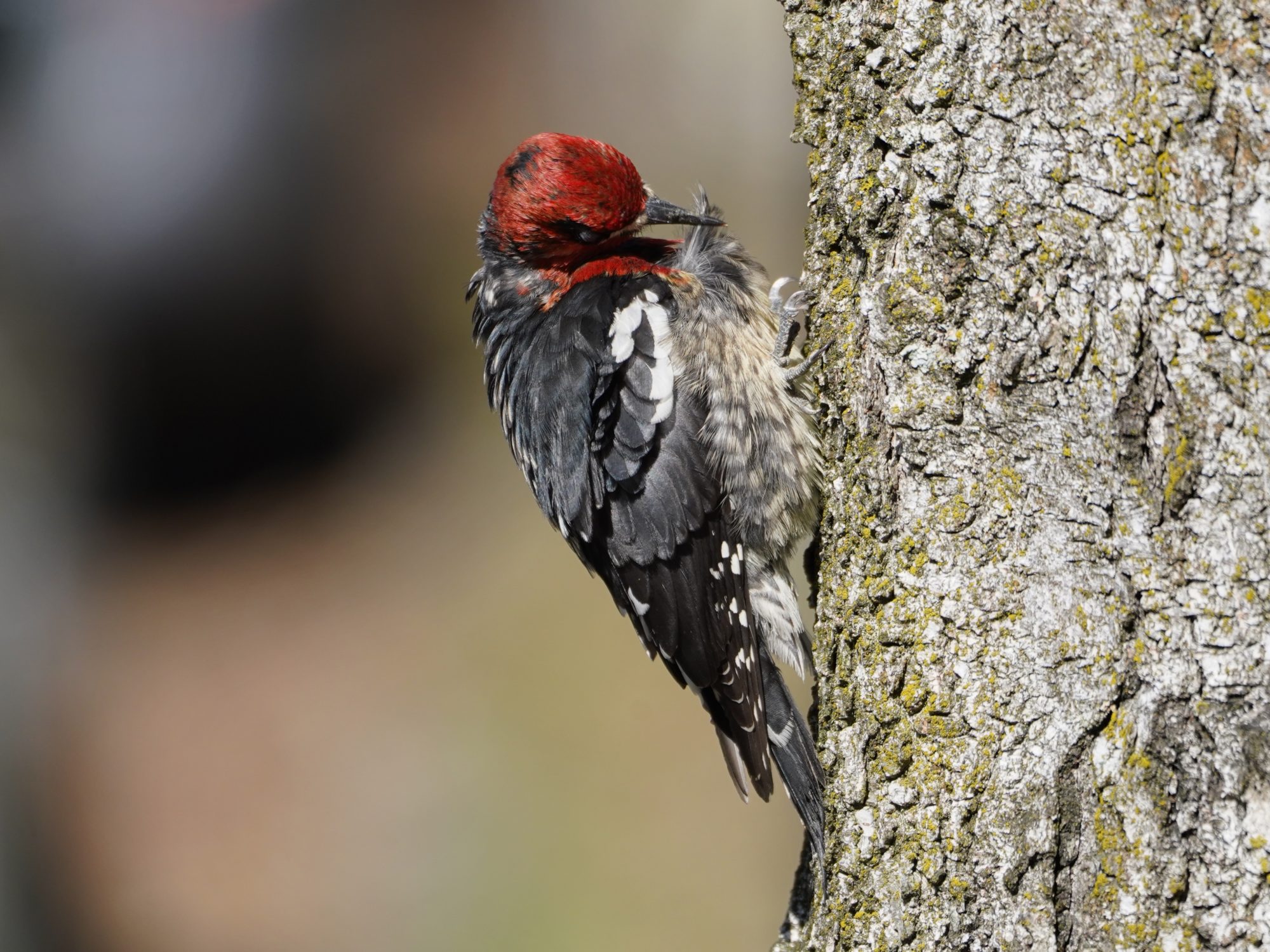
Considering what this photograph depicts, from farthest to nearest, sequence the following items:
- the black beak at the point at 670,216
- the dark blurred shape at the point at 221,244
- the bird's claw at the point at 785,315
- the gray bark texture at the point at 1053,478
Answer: the dark blurred shape at the point at 221,244
the black beak at the point at 670,216
the bird's claw at the point at 785,315
the gray bark texture at the point at 1053,478

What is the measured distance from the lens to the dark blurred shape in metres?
6.45

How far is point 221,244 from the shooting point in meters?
6.59

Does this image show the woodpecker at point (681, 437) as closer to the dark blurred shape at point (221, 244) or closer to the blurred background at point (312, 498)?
the blurred background at point (312, 498)

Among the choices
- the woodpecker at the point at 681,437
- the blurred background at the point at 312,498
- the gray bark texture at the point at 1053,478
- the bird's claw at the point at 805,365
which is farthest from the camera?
the blurred background at the point at 312,498

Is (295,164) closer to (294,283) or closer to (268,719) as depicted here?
(294,283)

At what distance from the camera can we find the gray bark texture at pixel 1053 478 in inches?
69.6

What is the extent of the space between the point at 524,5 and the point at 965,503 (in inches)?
216

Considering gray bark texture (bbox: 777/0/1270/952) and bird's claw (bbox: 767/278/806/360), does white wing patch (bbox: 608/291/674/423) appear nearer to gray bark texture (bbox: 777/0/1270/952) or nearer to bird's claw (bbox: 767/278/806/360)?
bird's claw (bbox: 767/278/806/360)

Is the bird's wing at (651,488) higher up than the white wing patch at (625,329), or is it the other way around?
the white wing patch at (625,329)

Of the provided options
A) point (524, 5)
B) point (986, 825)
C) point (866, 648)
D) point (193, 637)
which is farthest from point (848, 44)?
point (193, 637)

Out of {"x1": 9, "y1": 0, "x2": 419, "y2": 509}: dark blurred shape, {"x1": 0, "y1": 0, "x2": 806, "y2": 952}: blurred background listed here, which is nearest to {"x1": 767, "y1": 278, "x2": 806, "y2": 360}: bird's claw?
{"x1": 0, "y1": 0, "x2": 806, "y2": 952}: blurred background

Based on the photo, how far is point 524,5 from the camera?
6.52 m

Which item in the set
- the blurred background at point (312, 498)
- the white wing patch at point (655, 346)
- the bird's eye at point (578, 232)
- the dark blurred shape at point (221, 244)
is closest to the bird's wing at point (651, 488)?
the white wing patch at point (655, 346)

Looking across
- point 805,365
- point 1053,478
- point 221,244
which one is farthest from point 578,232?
point 221,244
